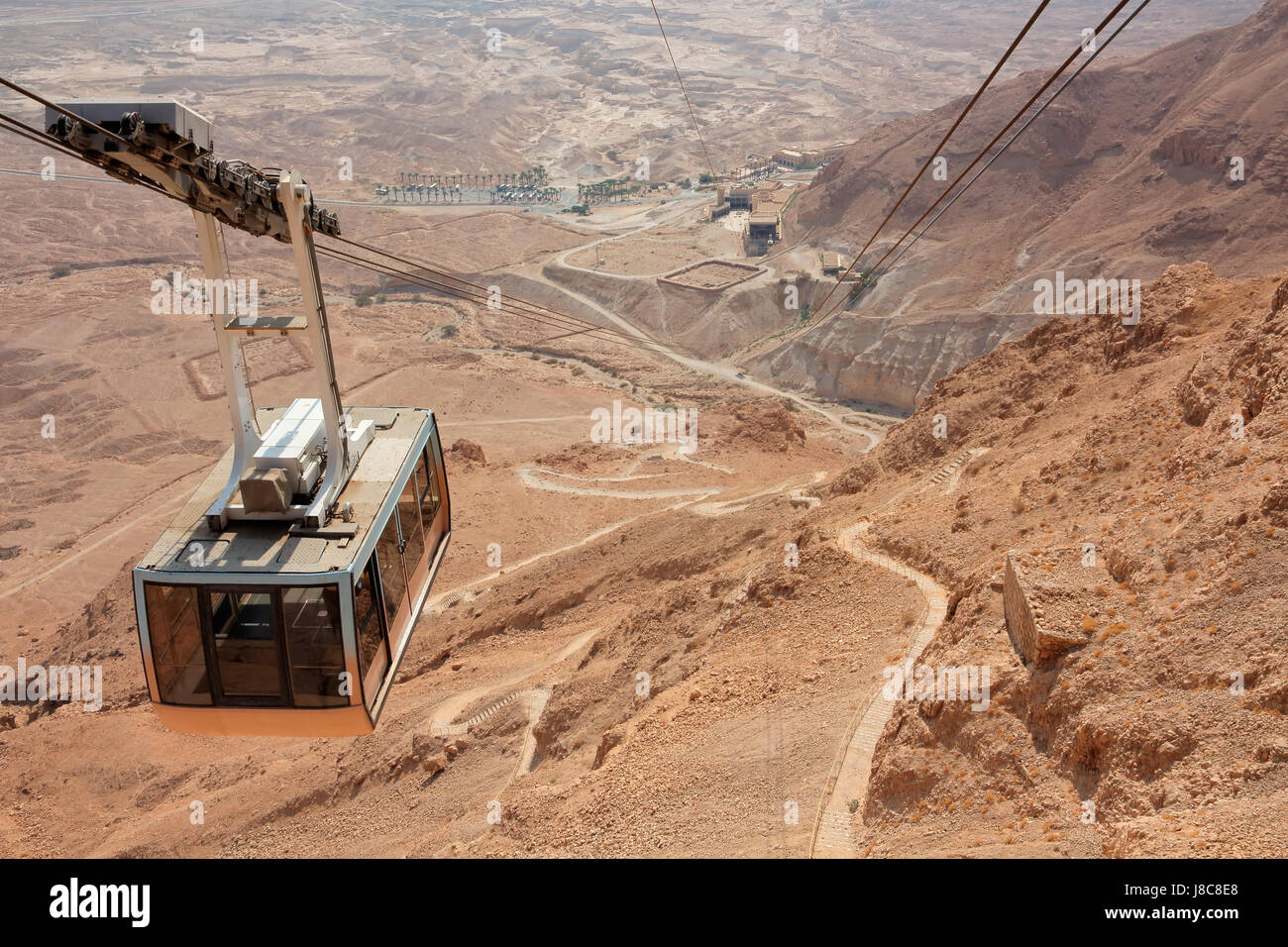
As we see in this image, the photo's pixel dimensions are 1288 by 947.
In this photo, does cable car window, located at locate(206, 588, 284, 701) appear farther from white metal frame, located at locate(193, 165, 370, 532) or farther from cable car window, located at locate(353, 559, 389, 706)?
white metal frame, located at locate(193, 165, 370, 532)

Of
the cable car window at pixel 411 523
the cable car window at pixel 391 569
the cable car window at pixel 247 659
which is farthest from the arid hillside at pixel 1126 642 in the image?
the cable car window at pixel 247 659

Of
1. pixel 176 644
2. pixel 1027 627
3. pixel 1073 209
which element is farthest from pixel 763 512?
pixel 1073 209

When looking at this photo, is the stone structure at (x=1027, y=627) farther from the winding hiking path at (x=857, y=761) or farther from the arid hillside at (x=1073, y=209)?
the arid hillside at (x=1073, y=209)

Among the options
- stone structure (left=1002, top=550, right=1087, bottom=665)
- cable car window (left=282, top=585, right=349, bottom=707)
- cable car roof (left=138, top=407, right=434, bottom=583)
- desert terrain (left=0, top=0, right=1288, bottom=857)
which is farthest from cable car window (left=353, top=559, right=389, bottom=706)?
stone structure (left=1002, top=550, right=1087, bottom=665)

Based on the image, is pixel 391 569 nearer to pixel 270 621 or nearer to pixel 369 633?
pixel 369 633

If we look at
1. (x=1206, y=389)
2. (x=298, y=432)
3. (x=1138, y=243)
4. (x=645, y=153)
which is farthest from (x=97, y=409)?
(x=645, y=153)

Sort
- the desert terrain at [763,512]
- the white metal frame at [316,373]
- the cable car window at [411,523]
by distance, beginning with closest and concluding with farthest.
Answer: the desert terrain at [763,512]
the white metal frame at [316,373]
the cable car window at [411,523]
